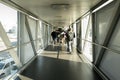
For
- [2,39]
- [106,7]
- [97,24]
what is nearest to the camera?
[2,39]

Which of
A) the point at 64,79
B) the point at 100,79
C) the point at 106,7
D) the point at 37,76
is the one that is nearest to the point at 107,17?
Answer: the point at 106,7

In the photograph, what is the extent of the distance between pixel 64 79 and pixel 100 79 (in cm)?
114

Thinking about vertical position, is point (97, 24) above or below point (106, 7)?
below

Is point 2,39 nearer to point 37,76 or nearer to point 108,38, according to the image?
point 37,76

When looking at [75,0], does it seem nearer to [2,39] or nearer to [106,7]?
[106,7]

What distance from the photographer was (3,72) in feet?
19.6

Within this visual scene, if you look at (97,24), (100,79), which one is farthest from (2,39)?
(97,24)

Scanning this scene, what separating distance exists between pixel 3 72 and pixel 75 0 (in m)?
3.20

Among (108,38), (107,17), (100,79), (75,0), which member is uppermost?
(75,0)

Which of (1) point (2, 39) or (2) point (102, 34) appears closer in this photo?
(1) point (2, 39)

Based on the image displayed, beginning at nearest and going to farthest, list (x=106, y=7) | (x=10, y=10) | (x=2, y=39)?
(x=2, y=39), (x=106, y=7), (x=10, y=10)

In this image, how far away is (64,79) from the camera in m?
5.87

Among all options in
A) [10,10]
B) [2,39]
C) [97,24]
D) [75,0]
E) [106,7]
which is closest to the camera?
[2,39]

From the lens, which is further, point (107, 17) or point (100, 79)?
point (107, 17)
